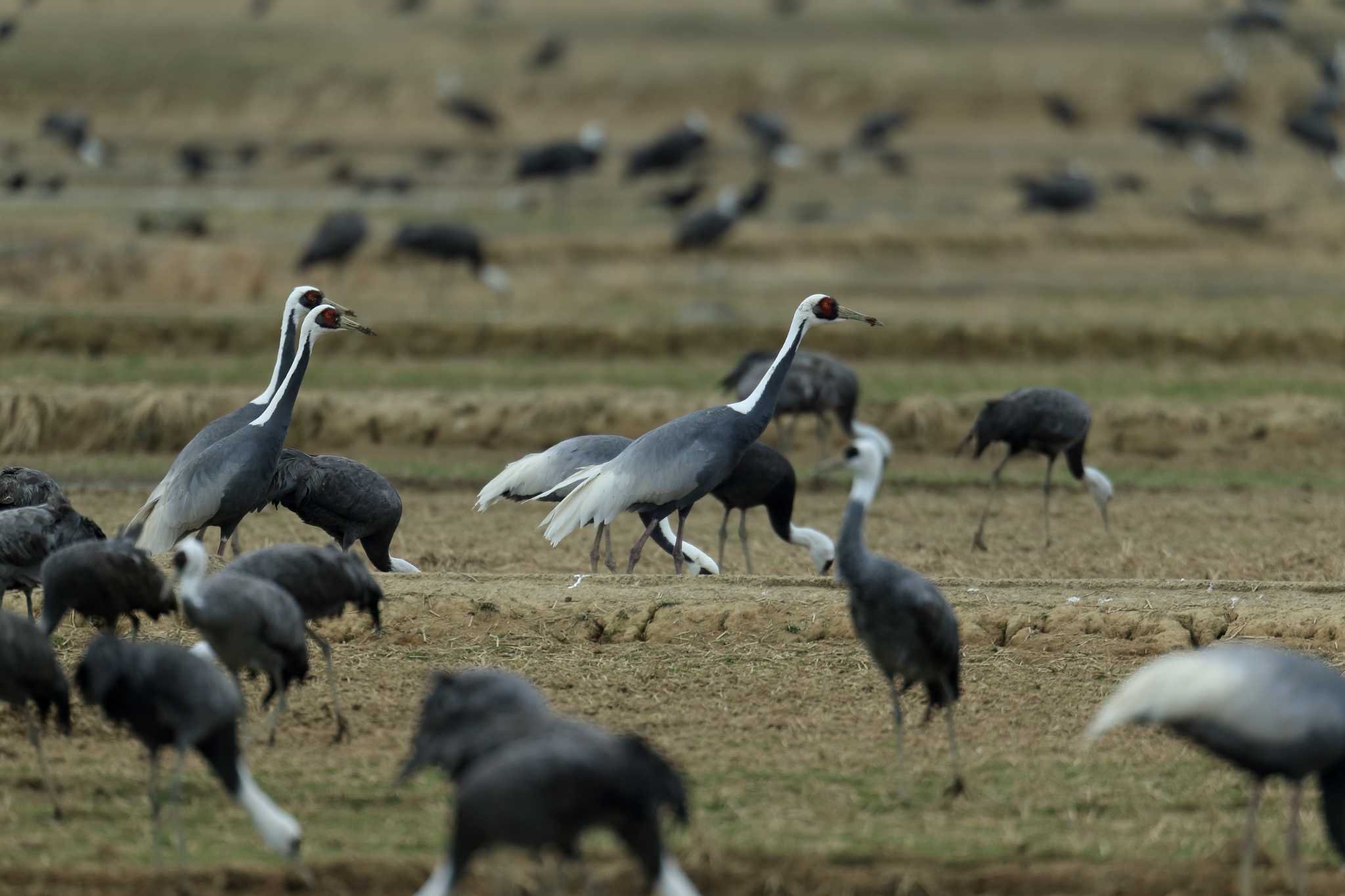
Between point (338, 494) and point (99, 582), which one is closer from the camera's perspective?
point (99, 582)

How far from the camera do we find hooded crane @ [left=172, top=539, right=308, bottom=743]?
7.89m

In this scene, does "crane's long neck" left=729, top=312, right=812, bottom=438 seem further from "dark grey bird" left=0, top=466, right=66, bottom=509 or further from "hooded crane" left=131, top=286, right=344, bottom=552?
"dark grey bird" left=0, top=466, right=66, bottom=509

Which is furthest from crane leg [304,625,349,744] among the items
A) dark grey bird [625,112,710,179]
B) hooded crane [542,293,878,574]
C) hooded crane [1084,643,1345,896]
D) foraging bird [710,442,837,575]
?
dark grey bird [625,112,710,179]

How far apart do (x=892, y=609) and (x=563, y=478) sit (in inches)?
187

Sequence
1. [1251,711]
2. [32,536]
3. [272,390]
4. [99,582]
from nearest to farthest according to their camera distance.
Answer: [1251,711] < [99,582] < [32,536] < [272,390]

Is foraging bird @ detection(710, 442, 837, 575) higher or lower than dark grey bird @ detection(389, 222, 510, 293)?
higher

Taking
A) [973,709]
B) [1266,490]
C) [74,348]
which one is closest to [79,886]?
[973,709]

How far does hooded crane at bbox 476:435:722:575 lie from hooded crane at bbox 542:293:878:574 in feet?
2.01

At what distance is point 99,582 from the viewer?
342 inches

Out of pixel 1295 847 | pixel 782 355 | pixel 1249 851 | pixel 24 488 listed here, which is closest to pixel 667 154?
pixel 782 355

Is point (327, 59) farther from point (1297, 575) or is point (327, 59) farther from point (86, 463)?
point (1297, 575)

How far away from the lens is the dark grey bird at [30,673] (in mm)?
7711

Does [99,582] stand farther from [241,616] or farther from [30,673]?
[241,616]

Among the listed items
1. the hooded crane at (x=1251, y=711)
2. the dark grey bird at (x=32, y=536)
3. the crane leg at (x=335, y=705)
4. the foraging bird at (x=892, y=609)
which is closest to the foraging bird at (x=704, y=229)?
the dark grey bird at (x=32, y=536)
